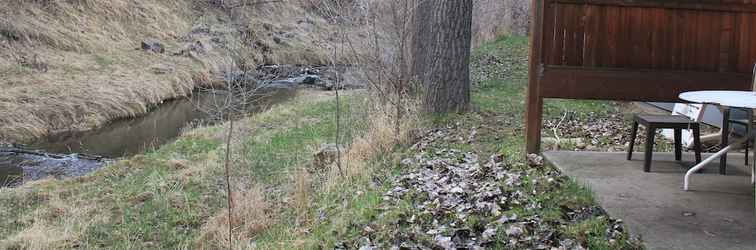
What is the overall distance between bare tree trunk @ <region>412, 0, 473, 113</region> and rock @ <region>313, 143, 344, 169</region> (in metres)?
1.99

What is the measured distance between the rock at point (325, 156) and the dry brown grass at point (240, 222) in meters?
1.35

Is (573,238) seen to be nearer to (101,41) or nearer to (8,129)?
(8,129)

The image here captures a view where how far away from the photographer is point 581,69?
6.03 m

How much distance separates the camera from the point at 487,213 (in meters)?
4.86

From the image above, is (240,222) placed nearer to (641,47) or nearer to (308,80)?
(641,47)

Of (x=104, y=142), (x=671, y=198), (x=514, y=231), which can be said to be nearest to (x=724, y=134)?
(x=671, y=198)

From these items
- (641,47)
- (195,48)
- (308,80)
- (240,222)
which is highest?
(641,47)

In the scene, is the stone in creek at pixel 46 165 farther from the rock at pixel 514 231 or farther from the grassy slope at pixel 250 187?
the rock at pixel 514 231

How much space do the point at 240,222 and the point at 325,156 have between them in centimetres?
204

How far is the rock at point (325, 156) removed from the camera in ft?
27.1

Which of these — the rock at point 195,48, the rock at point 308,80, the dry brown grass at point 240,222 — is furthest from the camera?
the rock at point 195,48

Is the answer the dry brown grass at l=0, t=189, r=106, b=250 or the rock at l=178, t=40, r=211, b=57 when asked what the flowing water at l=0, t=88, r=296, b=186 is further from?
the rock at l=178, t=40, r=211, b=57

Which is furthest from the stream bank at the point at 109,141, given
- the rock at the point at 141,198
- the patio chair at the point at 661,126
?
the patio chair at the point at 661,126

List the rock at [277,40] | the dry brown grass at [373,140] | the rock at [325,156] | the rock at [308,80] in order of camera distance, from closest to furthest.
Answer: the dry brown grass at [373,140] → the rock at [325,156] → the rock at [308,80] → the rock at [277,40]
